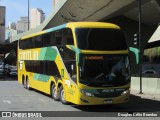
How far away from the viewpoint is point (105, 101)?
16000 mm

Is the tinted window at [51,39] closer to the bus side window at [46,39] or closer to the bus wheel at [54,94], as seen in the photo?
the bus side window at [46,39]

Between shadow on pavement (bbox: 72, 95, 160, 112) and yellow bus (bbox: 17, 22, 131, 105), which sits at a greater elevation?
yellow bus (bbox: 17, 22, 131, 105)

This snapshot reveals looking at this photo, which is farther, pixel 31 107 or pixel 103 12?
pixel 103 12

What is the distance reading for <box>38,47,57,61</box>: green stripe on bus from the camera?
779 inches

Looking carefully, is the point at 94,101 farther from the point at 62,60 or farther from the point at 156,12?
the point at 156,12

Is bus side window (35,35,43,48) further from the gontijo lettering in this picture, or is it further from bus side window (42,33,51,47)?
bus side window (42,33,51,47)

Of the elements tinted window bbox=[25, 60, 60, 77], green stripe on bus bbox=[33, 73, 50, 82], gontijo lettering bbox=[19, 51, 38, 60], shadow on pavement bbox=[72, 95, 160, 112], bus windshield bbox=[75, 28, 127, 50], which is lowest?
shadow on pavement bbox=[72, 95, 160, 112]

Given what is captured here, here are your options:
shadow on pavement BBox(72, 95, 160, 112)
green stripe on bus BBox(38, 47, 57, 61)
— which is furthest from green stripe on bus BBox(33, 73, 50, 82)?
shadow on pavement BBox(72, 95, 160, 112)

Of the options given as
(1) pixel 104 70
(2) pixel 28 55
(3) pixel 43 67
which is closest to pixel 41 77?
(3) pixel 43 67

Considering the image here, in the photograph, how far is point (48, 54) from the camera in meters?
20.8

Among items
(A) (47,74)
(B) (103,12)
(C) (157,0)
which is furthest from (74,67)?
(B) (103,12)

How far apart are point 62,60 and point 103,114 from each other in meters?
3.97

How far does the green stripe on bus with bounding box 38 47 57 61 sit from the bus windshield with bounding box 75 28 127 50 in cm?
324

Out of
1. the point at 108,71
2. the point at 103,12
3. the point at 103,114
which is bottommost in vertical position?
the point at 103,114
